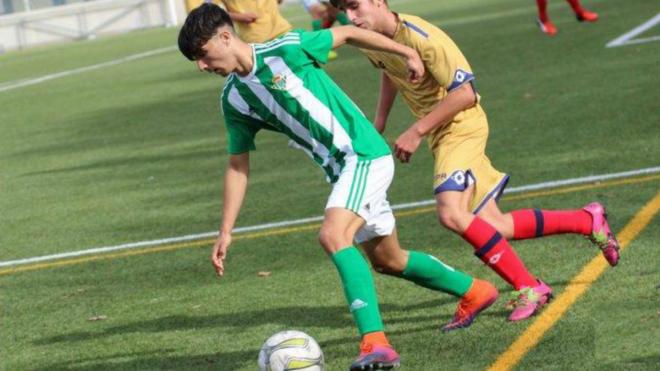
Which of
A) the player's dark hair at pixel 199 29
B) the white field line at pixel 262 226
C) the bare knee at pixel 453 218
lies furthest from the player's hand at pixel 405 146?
the white field line at pixel 262 226

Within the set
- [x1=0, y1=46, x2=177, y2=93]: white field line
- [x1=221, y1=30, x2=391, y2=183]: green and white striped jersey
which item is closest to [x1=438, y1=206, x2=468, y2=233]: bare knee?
[x1=221, y1=30, x2=391, y2=183]: green and white striped jersey

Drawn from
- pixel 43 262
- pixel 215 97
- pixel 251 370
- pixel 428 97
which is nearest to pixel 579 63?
pixel 215 97

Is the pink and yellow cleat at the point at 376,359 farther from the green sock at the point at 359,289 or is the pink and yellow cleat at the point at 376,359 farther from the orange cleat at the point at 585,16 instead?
the orange cleat at the point at 585,16

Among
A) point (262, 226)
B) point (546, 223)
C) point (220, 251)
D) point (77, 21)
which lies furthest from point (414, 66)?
point (77, 21)

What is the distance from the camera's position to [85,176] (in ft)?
42.8

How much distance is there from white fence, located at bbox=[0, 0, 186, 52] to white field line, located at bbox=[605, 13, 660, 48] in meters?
24.3

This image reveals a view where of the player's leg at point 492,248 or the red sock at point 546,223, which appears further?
the red sock at point 546,223

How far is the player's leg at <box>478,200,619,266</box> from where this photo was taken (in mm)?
6645

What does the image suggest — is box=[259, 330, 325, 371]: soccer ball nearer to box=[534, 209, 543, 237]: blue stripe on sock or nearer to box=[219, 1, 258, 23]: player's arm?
box=[534, 209, 543, 237]: blue stripe on sock

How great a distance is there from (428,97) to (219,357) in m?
1.53

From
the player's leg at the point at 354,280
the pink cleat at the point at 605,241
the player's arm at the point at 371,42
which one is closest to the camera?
the player's leg at the point at 354,280

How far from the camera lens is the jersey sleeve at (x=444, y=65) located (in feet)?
21.0

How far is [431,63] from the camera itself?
642cm

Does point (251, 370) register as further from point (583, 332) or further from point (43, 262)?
point (43, 262)
